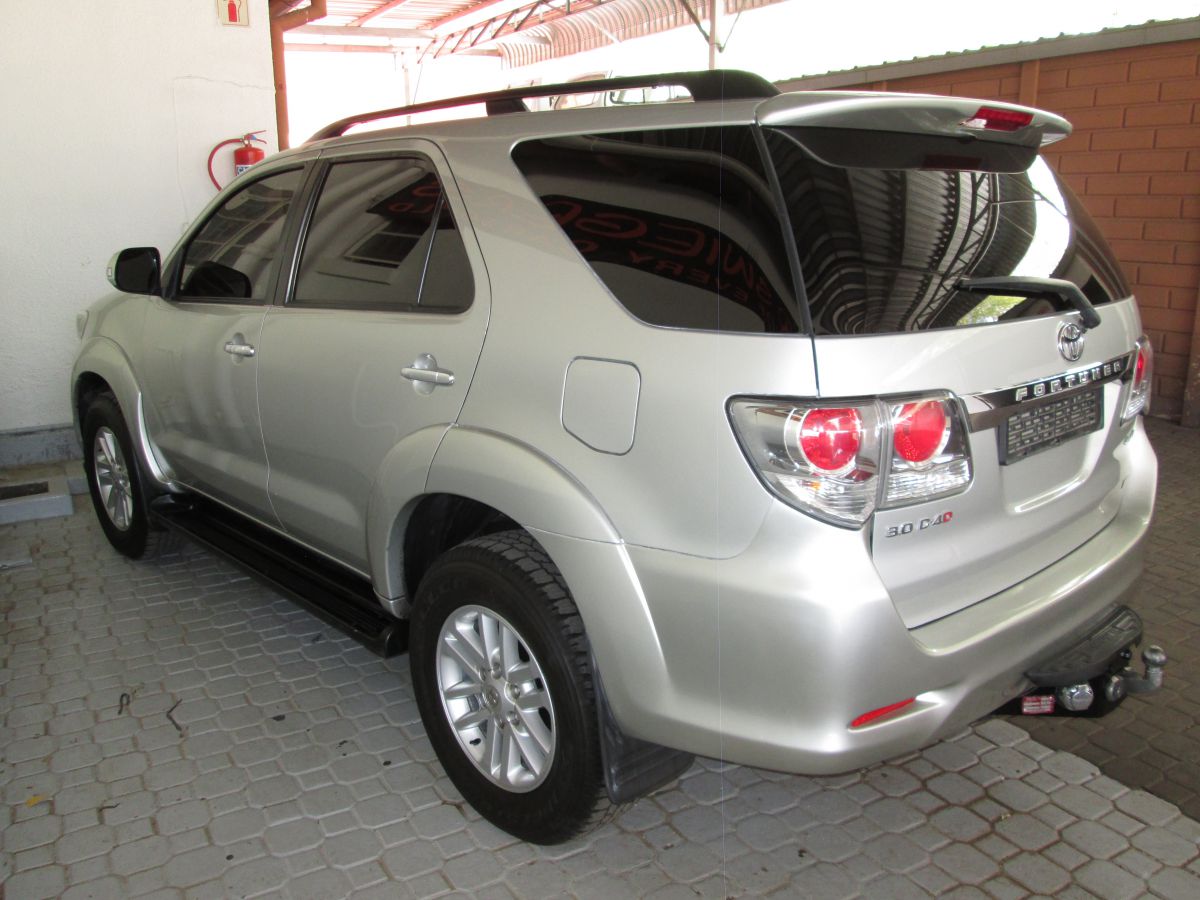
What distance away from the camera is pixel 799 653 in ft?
6.12

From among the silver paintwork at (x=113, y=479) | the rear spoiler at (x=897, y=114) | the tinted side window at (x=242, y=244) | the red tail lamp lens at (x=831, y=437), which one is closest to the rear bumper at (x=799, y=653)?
the red tail lamp lens at (x=831, y=437)

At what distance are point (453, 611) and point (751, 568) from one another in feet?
3.08

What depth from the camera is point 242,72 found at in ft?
20.5

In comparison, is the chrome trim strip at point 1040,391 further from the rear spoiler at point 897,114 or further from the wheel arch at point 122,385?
the wheel arch at point 122,385

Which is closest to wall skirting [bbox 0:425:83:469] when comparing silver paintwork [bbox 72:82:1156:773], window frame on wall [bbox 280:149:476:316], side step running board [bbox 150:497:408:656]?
side step running board [bbox 150:497:408:656]

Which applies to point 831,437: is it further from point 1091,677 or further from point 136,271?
point 136,271

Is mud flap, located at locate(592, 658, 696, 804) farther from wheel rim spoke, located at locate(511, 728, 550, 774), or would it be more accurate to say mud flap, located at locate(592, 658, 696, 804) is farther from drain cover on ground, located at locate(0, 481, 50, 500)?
drain cover on ground, located at locate(0, 481, 50, 500)

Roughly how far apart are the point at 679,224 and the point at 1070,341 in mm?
932

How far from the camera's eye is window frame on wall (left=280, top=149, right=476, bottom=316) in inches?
101

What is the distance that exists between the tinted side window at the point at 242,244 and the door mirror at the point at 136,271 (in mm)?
184

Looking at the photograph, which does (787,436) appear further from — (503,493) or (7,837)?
(7,837)

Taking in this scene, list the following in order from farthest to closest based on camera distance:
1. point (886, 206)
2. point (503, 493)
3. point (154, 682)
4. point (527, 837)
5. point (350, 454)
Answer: point (154, 682) < point (350, 454) < point (527, 837) < point (503, 493) < point (886, 206)

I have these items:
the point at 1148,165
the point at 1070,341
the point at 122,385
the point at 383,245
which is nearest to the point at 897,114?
the point at 1070,341

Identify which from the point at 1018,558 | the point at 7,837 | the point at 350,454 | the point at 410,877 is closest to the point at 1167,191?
the point at 1018,558
